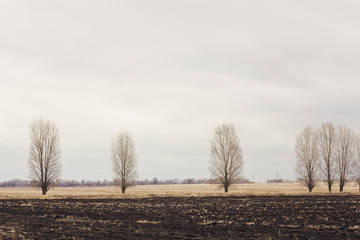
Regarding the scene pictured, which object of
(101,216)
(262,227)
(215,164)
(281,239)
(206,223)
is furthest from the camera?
(215,164)

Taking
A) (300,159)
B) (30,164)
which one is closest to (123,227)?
(30,164)

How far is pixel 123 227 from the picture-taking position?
2084 centimetres

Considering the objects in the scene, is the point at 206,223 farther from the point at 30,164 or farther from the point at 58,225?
the point at 30,164

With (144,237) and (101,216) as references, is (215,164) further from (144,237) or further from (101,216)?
(144,237)

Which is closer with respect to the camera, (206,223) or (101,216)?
(206,223)

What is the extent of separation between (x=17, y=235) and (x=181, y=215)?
13.1 m

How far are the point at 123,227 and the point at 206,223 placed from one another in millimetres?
5394

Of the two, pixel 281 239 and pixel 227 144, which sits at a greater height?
pixel 227 144

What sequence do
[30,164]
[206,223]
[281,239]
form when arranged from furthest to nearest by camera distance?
[30,164]
[206,223]
[281,239]

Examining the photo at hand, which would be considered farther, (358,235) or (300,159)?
(300,159)

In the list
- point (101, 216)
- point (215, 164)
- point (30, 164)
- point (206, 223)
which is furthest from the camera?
point (215, 164)

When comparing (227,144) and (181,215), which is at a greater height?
(227,144)

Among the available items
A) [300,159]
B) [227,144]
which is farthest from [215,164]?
[300,159]

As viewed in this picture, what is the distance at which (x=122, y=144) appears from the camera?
73.4 m
